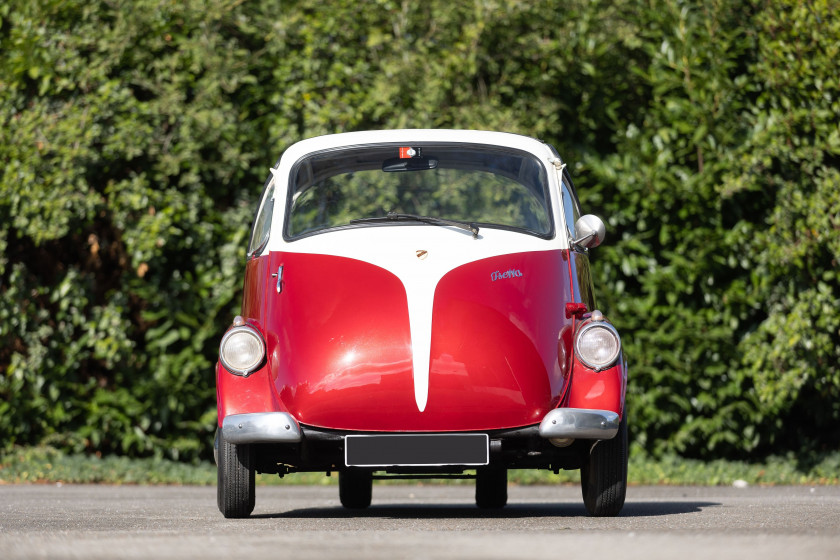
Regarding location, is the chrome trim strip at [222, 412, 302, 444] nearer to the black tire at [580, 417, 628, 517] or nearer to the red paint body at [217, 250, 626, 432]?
the red paint body at [217, 250, 626, 432]

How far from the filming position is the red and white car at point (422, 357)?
5.45 m

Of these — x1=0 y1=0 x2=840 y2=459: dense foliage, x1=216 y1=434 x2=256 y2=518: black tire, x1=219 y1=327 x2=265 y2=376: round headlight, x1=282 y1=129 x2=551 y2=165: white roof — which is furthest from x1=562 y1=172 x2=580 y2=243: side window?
x1=0 y1=0 x2=840 y2=459: dense foliage

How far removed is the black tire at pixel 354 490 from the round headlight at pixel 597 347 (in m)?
2.26

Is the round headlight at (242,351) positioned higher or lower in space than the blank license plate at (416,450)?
higher

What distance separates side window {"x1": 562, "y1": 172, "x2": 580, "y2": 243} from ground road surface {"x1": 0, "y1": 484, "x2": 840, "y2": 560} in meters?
1.50

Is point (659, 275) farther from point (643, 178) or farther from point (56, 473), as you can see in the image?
point (56, 473)

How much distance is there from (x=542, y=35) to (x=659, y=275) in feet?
8.14

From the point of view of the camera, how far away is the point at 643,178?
1052 centimetres

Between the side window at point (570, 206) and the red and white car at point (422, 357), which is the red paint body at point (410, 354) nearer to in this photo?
the red and white car at point (422, 357)

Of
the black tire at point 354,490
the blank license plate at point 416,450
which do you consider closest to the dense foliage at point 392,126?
the black tire at point 354,490

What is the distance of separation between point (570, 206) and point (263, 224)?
1.68 metres

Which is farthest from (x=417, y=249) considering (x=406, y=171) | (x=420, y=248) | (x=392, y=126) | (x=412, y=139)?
(x=392, y=126)

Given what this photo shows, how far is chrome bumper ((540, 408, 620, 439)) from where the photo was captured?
5.41 m

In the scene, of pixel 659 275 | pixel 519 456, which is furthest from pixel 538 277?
pixel 659 275
